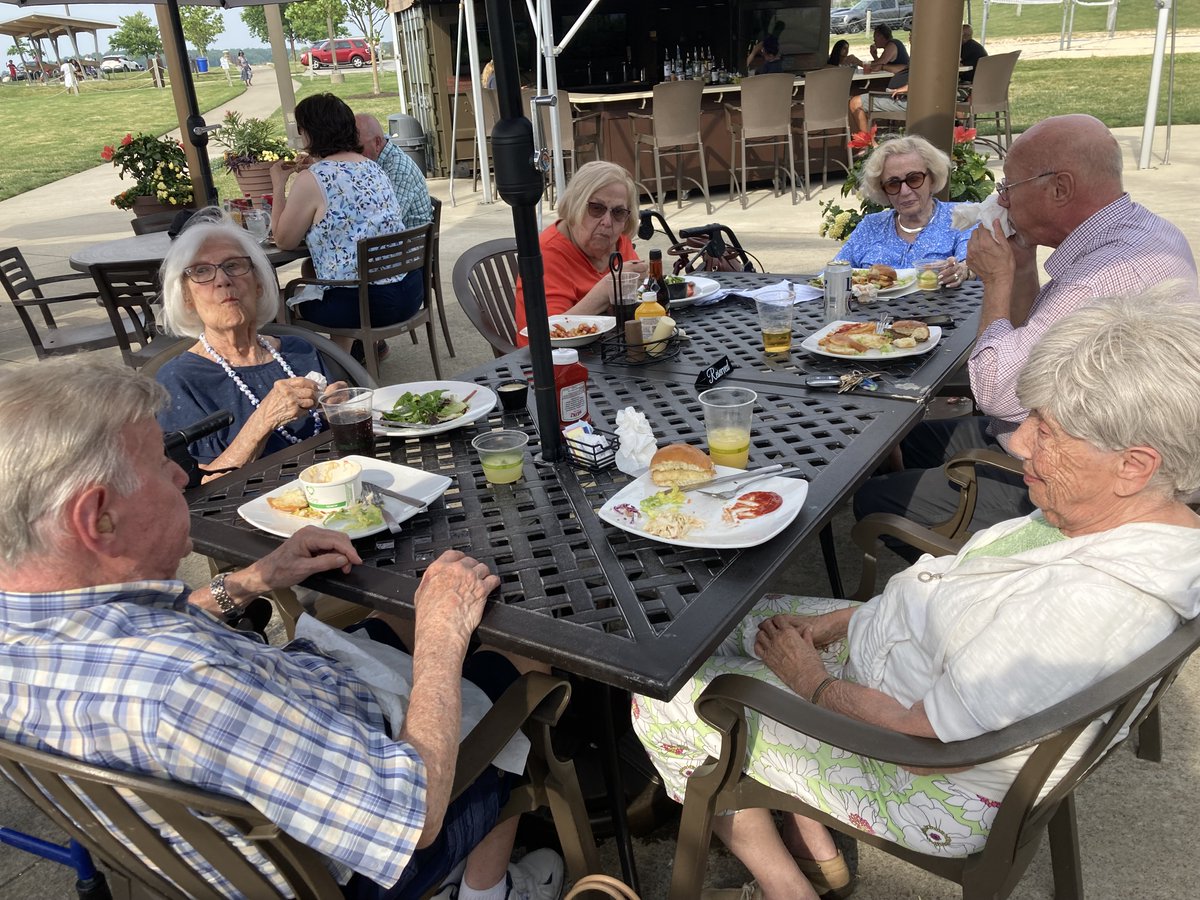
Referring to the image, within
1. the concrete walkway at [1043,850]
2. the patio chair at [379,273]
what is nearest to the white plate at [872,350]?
the concrete walkway at [1043,850]

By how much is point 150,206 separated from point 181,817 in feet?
18.5

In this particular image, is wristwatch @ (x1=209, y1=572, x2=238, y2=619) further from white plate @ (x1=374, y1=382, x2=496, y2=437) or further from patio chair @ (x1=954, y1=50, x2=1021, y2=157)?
patio chair @ (x1=954, y1=50, x2=1021, y2=157)

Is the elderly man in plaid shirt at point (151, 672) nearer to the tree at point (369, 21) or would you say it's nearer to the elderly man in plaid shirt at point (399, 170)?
the elderly man in plaid shirt at point (399, 170)

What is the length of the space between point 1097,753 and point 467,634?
102 centimetres

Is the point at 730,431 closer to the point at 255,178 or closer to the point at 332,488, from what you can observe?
the point at 332,488

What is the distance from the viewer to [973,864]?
147 cm

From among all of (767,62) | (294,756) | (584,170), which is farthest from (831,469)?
(767,62)

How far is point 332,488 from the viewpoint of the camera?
189 cm

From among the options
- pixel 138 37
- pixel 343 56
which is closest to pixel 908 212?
pixel 343 56

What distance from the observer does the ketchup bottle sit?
7.32ft

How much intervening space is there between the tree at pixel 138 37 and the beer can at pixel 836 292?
72.2m

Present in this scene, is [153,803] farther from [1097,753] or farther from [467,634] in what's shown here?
[1097,753]

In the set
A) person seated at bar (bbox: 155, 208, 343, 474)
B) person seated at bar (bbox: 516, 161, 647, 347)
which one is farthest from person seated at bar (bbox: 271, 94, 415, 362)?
person seated at bar (bbox: 155, 208, 343, 474)

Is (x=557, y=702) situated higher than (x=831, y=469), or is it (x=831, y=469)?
(x=831, y=469)
